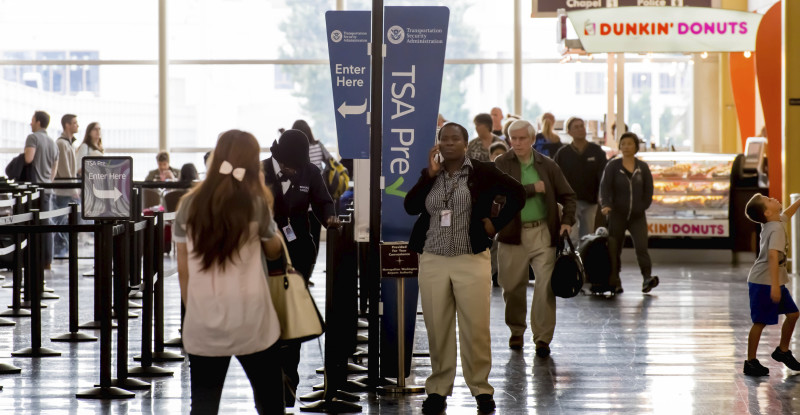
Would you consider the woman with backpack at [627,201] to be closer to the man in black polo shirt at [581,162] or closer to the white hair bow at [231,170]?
the man in black polo shirt at [581,162]

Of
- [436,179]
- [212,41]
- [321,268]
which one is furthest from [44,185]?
[212,41]

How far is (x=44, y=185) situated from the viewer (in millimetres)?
11023

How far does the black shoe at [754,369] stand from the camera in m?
6.74

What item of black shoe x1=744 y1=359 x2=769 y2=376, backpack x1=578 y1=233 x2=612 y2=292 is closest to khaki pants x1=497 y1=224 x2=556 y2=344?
black shoe x1=744 y1=359 x2=769 y2=376

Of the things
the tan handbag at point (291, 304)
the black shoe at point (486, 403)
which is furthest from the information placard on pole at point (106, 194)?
the tan handbag at point (291, 304)

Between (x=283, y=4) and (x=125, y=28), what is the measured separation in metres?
2.65

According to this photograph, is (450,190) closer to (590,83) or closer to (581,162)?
→ (581,162)

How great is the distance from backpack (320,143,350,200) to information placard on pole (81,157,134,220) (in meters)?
3.62

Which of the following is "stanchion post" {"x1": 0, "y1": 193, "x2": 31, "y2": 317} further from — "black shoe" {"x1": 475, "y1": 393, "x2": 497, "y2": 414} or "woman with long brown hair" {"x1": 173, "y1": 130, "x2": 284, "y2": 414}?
"woman with long brown hair" {"x1": 173, "y1": 130, "x2": 284, "y2": 414}

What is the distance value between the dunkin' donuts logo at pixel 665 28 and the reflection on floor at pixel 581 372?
4.81 metres

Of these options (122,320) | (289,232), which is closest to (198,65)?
(122,320)

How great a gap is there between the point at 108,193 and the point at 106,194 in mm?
17

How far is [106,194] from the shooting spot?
777cm

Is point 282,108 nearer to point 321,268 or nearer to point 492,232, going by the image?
point 321,268
